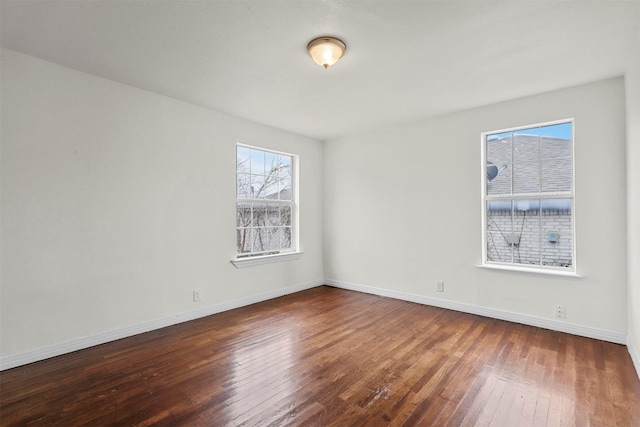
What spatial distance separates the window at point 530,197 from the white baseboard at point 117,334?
10.3ft

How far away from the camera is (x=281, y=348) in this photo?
2824 mm

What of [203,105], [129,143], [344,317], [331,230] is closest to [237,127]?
[203,105]

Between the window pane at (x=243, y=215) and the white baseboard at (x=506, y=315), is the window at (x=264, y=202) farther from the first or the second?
the white baseboard at (x=506, y=315)

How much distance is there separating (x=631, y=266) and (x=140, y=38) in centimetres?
443

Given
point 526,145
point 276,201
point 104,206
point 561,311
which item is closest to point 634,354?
point 561,311

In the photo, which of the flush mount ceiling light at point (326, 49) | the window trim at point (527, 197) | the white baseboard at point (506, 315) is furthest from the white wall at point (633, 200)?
the flush mount ceiling light at point (326, 49)

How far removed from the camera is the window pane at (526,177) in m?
3.44

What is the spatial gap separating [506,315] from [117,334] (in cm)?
420

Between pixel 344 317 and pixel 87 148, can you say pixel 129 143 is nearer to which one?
pixel 87 148

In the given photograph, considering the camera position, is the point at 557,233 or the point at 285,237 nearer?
the point at 557,233

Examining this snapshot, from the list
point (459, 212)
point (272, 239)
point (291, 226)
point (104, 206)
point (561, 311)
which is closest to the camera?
point (104, 206)

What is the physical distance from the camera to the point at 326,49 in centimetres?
234

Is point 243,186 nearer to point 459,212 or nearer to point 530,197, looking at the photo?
point 459,212

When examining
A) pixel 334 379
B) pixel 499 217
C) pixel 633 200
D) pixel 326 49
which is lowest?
pixel 334 379
